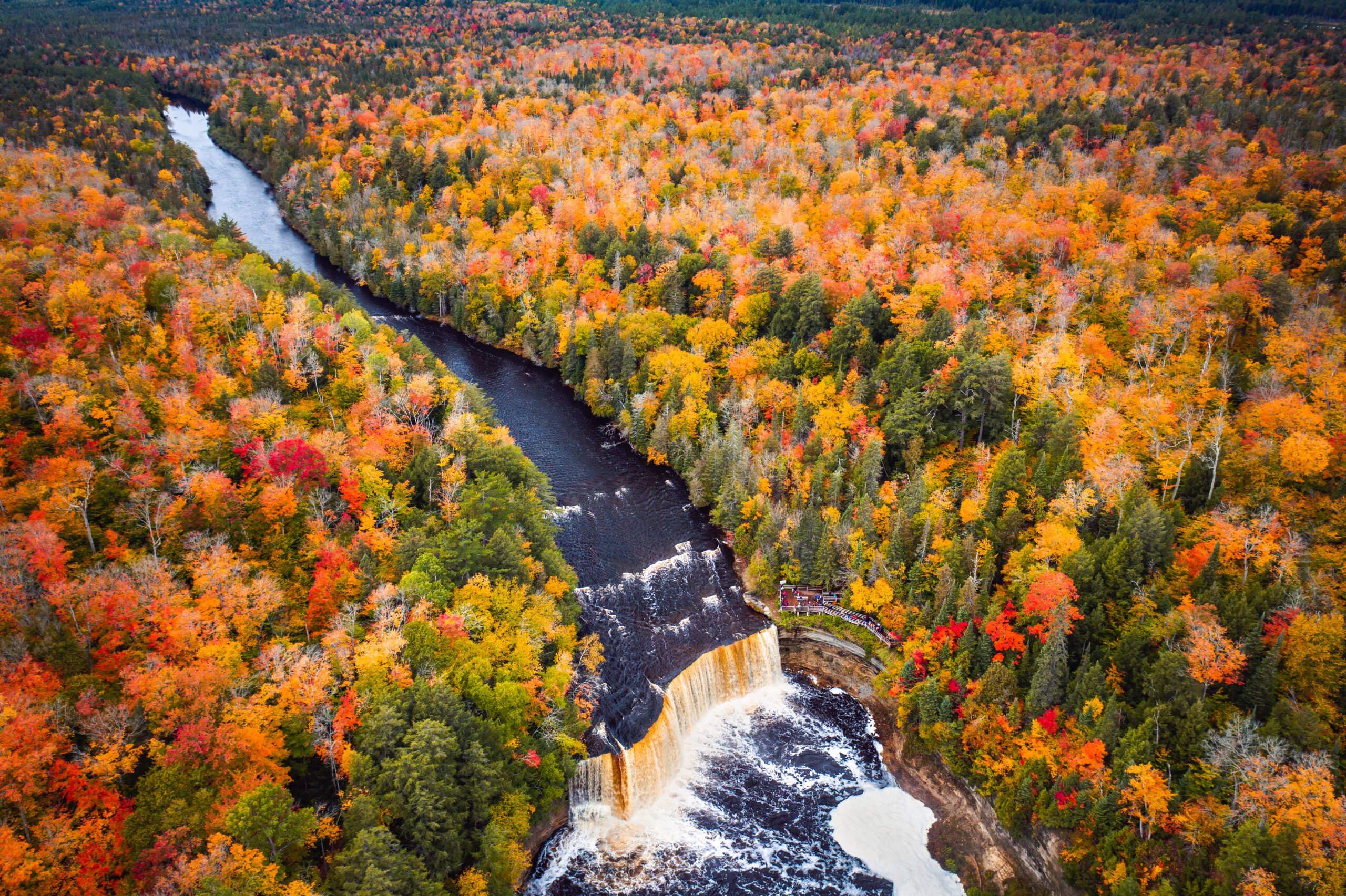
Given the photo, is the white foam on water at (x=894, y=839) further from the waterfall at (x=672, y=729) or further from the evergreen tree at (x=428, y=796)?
the evergreen tree at (x=428, y=796)

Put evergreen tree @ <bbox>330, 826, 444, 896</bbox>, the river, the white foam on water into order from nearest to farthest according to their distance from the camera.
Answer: evergreen tree @ <bbox>330, 826, 444, 896</bbox>, the river, the white foam on water

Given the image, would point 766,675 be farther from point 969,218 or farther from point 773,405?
point 969,218

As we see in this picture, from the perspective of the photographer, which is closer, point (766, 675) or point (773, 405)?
point (766, 675)

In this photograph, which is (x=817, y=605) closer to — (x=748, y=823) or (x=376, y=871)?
(x=748, y=823)

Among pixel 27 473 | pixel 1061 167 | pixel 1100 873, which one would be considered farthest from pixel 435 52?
pixel 1100 873

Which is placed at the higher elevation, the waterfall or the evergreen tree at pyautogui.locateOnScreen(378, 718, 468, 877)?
the evergreen tree at pyautogui.locateOnScreen(378, 718, 468, 877)

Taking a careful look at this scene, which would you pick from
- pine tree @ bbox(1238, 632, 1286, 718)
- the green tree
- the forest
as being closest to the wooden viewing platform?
the forest

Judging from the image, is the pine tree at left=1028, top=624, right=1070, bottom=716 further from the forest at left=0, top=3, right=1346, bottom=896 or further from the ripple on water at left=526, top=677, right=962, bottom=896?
the ripple on water at left=526, top=677, right=962, bottom=896
